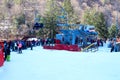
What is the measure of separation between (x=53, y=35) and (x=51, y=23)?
283 cm

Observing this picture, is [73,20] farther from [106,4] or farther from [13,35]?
[106,4]

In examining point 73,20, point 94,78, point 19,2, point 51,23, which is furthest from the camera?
point 19,2

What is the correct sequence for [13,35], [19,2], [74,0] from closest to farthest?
[13,35] < [19,2] < [74,0]

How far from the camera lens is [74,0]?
536 feet

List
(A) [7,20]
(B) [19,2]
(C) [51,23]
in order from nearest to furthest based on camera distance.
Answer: (C) [51,23] → (A) [7,20] → (B) [19,2]

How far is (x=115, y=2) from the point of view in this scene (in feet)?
538

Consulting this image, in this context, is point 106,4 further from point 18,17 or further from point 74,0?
point 18,17

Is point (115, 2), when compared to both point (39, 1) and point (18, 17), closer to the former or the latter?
point (39, 1)

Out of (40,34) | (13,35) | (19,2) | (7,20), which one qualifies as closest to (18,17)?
(7,20)

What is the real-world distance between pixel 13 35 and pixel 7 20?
17.3 meters

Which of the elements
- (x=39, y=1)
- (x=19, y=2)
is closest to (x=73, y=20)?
(x=19, y=2)

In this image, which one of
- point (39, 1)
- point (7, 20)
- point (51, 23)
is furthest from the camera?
point (39, 1)

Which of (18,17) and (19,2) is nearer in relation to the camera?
(18,17)

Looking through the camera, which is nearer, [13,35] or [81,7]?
[13,35]
